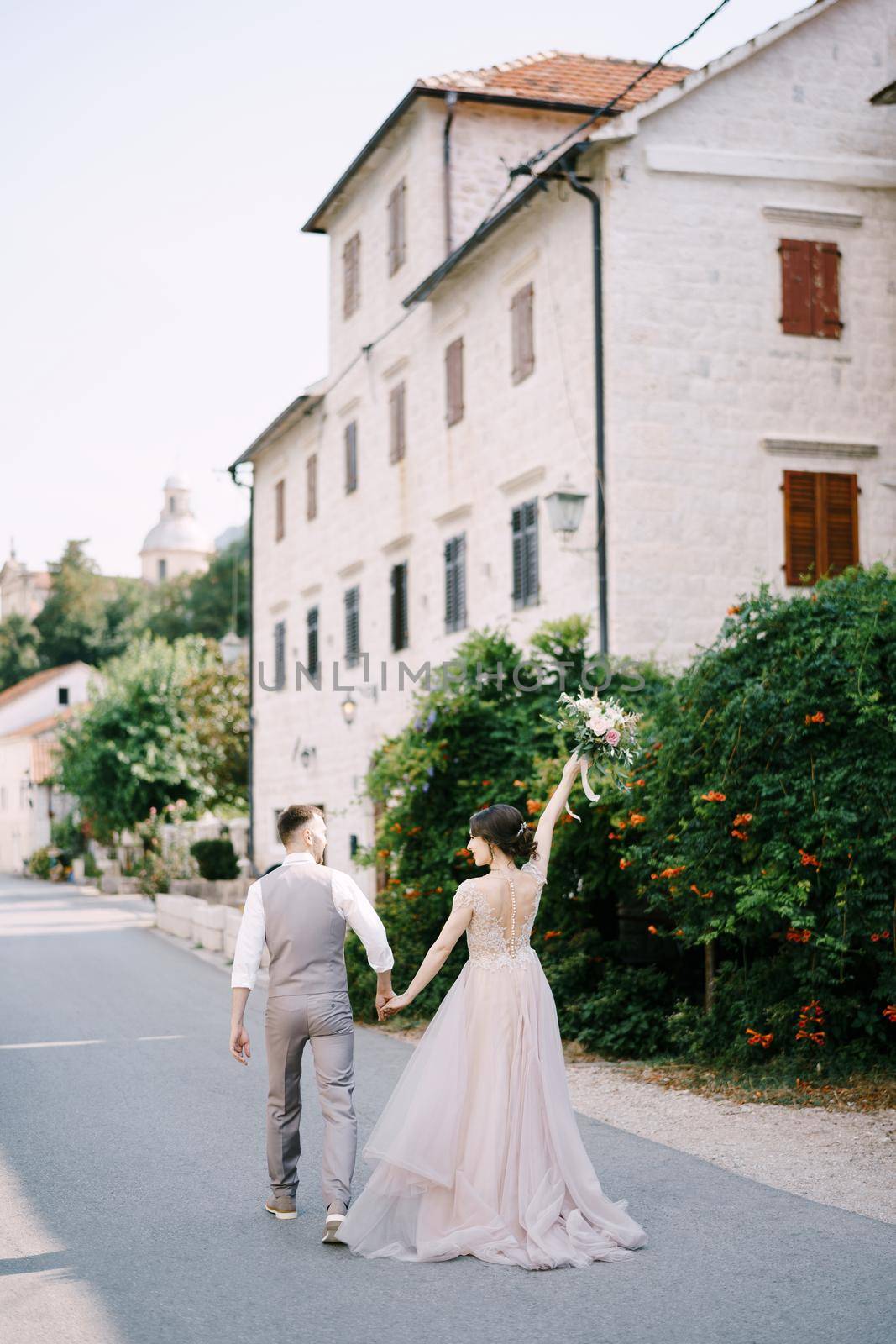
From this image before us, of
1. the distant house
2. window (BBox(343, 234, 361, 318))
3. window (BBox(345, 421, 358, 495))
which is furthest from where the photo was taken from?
the distant house

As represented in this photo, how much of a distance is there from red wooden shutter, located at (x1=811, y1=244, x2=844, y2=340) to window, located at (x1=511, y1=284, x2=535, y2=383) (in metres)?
3.55

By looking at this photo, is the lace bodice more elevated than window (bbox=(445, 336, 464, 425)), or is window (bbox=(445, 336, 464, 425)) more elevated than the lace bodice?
window (bbox=(445, 336, 464, 425))

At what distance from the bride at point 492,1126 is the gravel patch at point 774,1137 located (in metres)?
1.29

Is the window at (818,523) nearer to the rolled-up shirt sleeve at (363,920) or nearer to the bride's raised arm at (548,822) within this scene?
the bride's raised arm at (548,822)

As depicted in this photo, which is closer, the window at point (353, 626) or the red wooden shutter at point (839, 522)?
the red wooden shutter at point (839, 522)

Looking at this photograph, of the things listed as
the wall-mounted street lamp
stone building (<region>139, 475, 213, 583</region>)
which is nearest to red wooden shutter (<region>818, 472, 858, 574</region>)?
the wall-mounted street lamp

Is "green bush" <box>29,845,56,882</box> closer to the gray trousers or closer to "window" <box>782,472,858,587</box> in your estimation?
"window" <box>782,472,858,587</box>

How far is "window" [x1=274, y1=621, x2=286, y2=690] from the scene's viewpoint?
104 ft

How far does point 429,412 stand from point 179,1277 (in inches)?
735

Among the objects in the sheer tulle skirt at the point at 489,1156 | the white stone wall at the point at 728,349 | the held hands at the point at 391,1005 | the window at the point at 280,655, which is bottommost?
the sheer tulle skirt at the point at 489,1156

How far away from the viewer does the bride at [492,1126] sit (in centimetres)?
603

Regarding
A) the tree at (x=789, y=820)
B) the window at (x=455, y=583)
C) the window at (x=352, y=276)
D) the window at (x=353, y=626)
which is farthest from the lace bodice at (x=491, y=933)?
the window at (x=352, y=276)

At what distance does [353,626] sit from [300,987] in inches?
812

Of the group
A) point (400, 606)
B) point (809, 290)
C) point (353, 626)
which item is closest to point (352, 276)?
point (353, 626)
